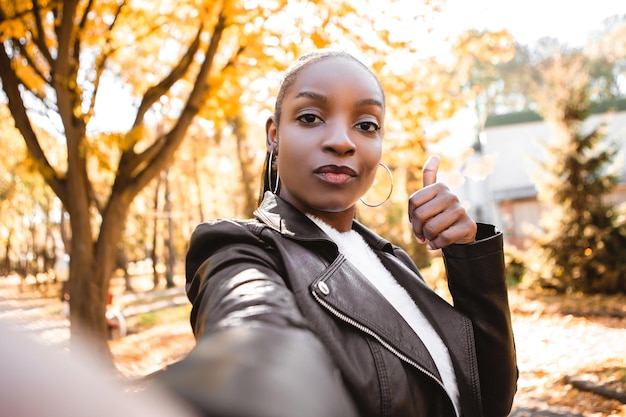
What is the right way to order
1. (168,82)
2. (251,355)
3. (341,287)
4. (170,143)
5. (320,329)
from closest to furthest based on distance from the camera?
(251,355) < (320,329) < (341,287) < (170,143) < (168,82)

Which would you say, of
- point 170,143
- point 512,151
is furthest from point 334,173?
point 512,151

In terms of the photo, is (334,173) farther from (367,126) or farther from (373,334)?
(373,334)

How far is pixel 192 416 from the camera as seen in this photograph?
0.57m

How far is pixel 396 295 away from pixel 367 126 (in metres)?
0.51

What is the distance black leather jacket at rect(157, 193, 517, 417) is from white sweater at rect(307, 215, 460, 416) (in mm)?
45

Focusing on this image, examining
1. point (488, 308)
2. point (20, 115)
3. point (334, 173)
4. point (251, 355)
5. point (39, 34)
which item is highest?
point (39, 34)

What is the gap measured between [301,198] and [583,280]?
1332cm

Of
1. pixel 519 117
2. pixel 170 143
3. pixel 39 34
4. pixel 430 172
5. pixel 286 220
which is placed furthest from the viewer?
pixel 519 117

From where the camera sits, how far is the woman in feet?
2.70

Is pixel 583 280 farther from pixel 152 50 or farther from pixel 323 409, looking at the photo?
pixel 323 409

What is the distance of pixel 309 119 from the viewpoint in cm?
147

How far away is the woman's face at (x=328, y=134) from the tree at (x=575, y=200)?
1297 centimetres

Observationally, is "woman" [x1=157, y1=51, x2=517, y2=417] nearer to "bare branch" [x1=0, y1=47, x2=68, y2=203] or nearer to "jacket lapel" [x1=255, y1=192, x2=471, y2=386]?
"jacket lapel" [x1=255, y1=192, x2=471, y2=386]

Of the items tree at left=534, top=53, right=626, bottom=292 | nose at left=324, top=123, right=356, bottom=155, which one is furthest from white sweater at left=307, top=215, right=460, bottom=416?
tree at left=534, top=53, right=626, bottom=292
